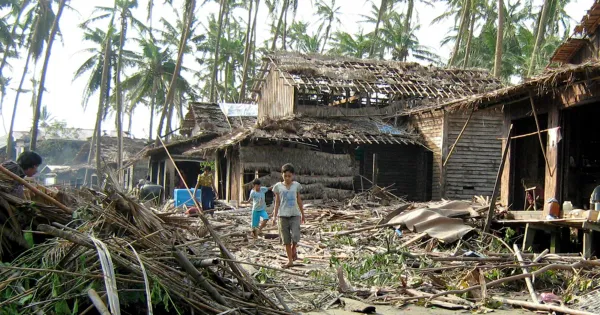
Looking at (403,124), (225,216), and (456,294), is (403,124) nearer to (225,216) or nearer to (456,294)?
(225,216)

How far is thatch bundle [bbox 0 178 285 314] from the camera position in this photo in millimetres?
4043

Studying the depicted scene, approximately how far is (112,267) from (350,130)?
17.0m

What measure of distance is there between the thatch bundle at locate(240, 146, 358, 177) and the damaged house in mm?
33

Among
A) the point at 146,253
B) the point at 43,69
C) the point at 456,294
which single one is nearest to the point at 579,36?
the point at 456,294

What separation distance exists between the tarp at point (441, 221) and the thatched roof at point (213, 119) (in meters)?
15.6

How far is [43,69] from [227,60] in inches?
693

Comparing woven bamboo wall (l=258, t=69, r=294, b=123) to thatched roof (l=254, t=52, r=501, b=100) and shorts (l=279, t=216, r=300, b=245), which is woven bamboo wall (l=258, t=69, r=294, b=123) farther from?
shorts (l=279, t=216, r=300, b=245)

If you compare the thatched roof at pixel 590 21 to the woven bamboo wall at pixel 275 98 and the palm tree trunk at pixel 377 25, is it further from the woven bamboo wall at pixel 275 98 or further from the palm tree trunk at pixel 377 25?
the palm tree trunk at pixel 377 25

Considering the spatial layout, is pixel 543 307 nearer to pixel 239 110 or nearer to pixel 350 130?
pixel 350 130

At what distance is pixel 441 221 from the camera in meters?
10.7

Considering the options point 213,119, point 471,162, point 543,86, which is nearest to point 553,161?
point 543,86

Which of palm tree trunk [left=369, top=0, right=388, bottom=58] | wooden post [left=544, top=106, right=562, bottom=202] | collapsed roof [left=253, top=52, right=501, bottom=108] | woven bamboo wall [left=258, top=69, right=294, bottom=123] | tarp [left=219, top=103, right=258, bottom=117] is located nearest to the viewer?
wooden post [left=544, top=106, right=562, bottom=202]

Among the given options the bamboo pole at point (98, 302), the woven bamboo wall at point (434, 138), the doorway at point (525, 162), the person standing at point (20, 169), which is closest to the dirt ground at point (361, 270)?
the bamboo pole at point (98, 302)

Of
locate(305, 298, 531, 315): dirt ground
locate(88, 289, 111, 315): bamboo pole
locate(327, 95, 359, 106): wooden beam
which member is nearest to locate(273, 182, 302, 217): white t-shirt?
locate(305, 298, 531, 315): dirt ground
